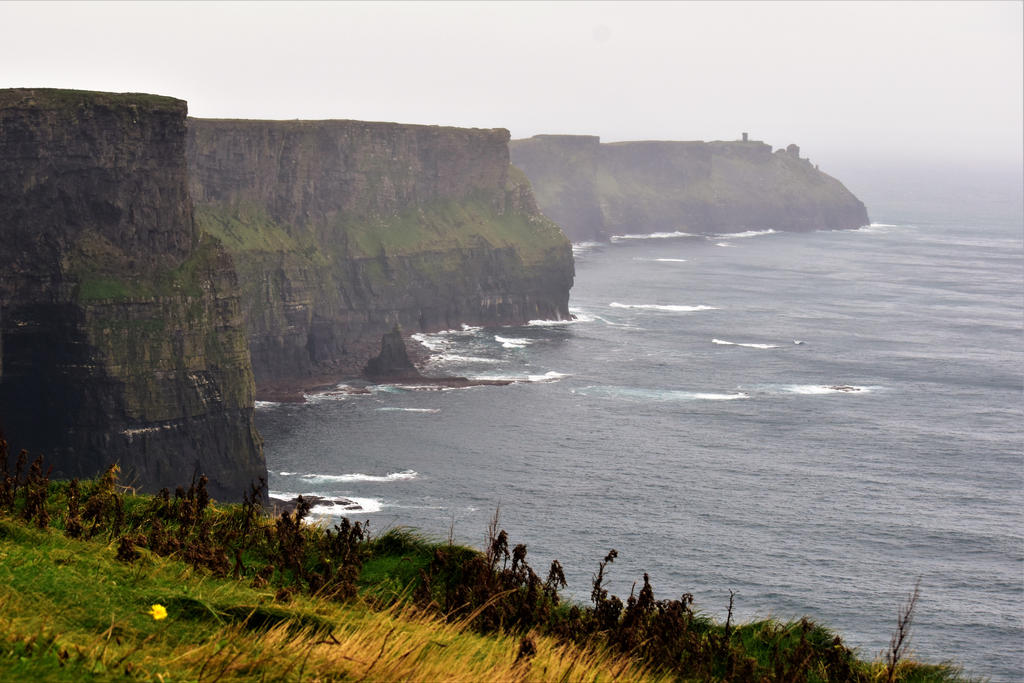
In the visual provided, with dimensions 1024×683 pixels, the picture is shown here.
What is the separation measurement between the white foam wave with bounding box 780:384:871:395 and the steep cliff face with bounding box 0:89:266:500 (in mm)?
45560

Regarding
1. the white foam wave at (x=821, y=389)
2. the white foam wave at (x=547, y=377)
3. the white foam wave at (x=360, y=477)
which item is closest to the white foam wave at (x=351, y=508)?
the white foam wave at (x=360, y=477)

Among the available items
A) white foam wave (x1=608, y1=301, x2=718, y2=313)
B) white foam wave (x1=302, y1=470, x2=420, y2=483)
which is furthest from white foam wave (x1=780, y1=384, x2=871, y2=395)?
white foam wave (x1=608, y1=301, x2=718, y2=313)

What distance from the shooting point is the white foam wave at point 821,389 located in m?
100

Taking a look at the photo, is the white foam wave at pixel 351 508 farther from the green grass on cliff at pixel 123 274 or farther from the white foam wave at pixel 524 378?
the white foam wave at pixel 524 378

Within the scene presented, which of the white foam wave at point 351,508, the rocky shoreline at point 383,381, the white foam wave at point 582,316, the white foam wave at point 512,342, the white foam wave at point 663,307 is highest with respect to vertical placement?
the white foam wave at point 663,307

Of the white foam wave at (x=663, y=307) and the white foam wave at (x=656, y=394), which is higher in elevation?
the white foam wave at (x=663, y=307)

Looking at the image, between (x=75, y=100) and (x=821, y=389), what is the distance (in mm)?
58263

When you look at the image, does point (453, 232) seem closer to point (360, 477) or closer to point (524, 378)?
point (524, 378)

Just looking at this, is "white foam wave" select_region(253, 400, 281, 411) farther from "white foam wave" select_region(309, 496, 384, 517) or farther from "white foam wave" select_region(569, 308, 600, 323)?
"white foam wave" select_region(569, 308, 600, 323)

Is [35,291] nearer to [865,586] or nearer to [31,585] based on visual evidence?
[865,586]

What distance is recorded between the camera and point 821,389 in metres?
102

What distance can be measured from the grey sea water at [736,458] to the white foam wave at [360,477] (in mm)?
211

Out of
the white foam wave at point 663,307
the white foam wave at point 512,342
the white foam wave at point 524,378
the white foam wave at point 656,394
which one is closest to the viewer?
the white foam wave at point 656,394

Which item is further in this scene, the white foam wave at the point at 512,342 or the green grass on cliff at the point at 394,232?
the white foam wave at the point at 512,342
